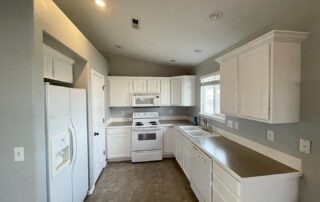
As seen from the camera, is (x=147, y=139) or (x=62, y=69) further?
(x=147, y=139)

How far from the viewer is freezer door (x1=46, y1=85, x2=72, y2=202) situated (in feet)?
5.29

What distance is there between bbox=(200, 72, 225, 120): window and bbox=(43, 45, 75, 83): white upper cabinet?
249 centimetres

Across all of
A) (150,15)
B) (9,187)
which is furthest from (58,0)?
(9,187)

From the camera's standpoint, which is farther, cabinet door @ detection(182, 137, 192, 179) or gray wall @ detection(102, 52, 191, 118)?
gray wall @ detection(102, 52, 191, 118)

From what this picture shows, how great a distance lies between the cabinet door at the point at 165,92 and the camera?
461 centimetres

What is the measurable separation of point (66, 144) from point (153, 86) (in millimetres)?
2849

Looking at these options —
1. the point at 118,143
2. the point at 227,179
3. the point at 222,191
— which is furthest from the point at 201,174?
the point at 118,143

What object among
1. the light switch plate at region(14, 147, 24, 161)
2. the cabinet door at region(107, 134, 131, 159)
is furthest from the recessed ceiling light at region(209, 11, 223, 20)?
the cabinet door at region(107, 134, 131, 159)

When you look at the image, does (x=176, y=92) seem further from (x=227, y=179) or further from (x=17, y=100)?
(x=17, y=100)

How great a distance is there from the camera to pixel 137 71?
4781 mm

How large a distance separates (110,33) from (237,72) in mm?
2295

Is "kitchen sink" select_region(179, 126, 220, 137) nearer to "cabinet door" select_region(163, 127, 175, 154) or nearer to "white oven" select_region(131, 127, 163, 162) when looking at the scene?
"cabinet door" select_region(163, 127, 175, 154)

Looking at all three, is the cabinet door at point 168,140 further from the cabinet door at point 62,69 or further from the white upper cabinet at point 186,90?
the cabinet door at point 62,69

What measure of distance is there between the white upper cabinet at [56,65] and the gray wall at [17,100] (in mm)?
477
